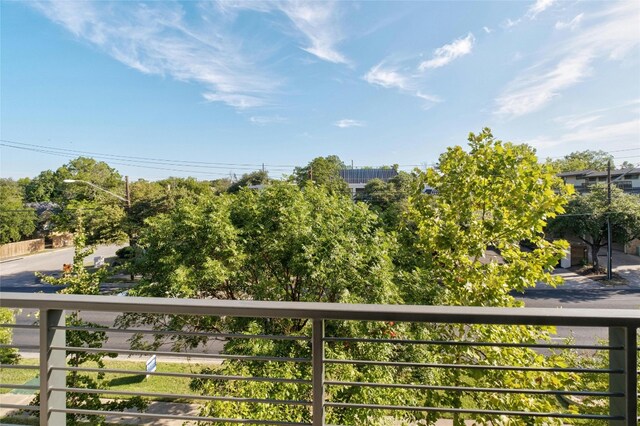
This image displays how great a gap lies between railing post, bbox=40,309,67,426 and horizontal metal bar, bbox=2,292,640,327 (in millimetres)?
69

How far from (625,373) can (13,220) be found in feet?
87.8

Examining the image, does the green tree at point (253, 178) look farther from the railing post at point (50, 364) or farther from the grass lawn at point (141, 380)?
the railing post at point (50, 364)

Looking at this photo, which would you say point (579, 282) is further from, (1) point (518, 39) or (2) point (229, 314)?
(2) point (229, 314)

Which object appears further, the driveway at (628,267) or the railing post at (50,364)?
the driveway at (628,267)

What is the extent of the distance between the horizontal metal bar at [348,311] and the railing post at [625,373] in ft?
0.19

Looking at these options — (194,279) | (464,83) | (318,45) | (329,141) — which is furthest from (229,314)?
(329,141)

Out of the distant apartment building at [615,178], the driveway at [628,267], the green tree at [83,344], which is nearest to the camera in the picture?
the green tree at [83,344]

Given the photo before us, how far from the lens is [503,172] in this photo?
3.28m

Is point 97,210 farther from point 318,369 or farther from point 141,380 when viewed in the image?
point 318,369

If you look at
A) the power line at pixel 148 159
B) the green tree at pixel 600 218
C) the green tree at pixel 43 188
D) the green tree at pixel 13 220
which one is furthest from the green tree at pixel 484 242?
the green tree at pixel 43 188

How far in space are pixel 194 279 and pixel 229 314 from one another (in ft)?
10.9

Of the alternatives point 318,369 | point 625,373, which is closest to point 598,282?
point 625,373

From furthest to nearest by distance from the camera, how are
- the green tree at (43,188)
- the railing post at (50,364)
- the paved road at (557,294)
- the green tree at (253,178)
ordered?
the green tree at (43,188), the green tree at (253,178), the paved road at (557,294), the railing post at (50,364)

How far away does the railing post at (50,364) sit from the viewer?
1.14m
